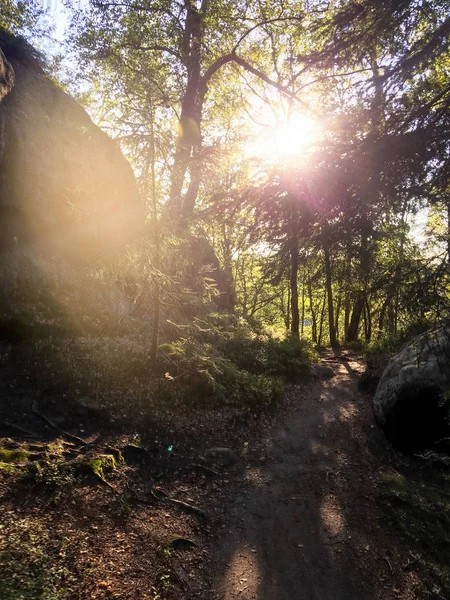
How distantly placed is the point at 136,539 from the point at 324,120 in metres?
7.13

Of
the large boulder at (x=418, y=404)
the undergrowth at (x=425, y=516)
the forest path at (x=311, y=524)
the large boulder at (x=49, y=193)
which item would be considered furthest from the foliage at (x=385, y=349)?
the large boulder at (x=49, y=193)

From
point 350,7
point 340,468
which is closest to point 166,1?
point 350,7

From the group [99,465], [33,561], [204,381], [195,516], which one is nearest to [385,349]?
[204,381]

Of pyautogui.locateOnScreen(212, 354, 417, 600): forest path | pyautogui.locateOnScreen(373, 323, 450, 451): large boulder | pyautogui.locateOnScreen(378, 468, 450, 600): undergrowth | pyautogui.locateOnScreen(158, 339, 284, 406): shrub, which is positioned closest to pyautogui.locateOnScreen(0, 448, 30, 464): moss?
pyautogui.locateOnScreen(212, 354, 417, 600): forest path

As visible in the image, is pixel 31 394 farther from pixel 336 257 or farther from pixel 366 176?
pixel 366 176

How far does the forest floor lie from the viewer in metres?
4.37

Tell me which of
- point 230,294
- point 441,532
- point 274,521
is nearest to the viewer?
point 441,532

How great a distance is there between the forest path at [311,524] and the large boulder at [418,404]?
2.09ft

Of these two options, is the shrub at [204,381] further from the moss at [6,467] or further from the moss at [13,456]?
the moss at [6,467]

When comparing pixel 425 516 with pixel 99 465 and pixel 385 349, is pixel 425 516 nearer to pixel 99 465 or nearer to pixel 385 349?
pixel 99 465

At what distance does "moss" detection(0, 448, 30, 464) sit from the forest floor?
1.2 inches

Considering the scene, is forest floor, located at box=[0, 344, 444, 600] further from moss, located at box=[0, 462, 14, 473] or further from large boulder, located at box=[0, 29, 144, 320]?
large boulder, located at box=[0, 29, 144, 320]

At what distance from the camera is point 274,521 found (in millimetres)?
6316

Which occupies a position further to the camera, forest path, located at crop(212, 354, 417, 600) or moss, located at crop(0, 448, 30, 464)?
moss, located at crop(0, 448, 30, 464)
